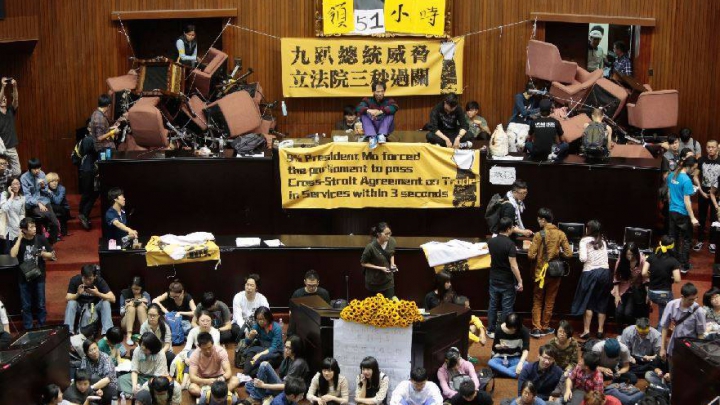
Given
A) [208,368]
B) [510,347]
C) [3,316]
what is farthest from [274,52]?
[510,347]

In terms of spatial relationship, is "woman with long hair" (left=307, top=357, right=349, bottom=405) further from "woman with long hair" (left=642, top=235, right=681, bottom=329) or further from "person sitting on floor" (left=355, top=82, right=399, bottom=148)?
"person sitting on floor" (left=355, top=82, right=399, bottom=148)

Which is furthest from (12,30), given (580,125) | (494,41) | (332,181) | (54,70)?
(580,125)

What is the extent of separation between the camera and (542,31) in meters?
20.0

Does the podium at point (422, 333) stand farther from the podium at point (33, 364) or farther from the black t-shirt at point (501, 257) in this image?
the podium at point (33, 364)

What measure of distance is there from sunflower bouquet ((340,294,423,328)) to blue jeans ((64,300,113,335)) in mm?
3503

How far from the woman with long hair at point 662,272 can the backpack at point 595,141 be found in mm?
2754

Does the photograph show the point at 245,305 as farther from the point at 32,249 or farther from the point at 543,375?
the point at 543,375

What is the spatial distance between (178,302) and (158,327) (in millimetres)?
809

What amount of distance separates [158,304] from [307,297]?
1939mm

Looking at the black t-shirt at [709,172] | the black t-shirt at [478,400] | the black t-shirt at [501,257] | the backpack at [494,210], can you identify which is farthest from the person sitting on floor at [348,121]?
the black t-shirt at [478,400]

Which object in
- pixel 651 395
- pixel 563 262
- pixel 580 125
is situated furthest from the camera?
pixel 580 125

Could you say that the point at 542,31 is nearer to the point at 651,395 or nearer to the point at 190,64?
the point at 190,64

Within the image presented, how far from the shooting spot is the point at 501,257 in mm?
14516

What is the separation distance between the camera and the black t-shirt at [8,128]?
1816 centimetres
